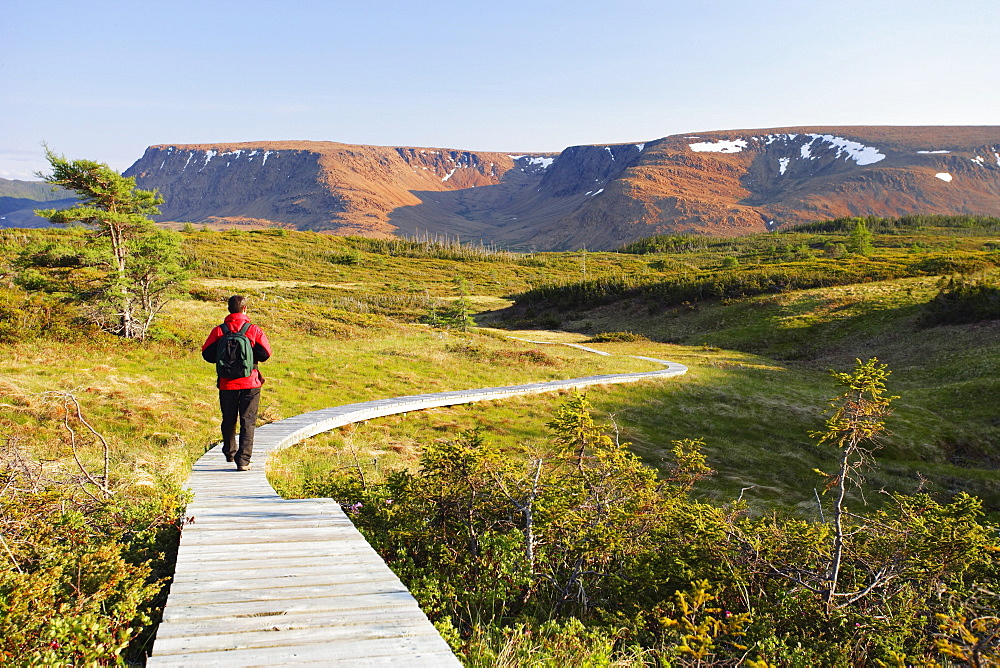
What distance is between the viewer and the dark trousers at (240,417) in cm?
802

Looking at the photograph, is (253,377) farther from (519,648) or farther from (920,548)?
(920,548)

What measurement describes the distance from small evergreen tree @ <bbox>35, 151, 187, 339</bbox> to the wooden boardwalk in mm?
19472

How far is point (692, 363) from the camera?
34.8m

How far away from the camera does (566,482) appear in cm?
635

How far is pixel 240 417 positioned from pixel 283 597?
198 inches

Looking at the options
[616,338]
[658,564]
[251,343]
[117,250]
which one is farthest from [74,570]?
[616,338]

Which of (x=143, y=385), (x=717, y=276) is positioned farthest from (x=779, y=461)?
(x=717, y=276)

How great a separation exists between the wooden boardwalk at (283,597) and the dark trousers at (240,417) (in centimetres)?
159

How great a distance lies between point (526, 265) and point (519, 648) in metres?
145

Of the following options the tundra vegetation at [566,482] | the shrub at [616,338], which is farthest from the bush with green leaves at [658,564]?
the shrub at [616,338]

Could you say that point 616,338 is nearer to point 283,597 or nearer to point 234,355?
point 234,355

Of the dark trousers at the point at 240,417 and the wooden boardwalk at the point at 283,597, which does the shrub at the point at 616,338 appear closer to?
the dark trousers at the point at 240,417

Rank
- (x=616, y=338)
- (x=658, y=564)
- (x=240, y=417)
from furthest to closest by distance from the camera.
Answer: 1. (x=616, y=338)
2. (x=240, y=417)
3. (x=658, y=564)

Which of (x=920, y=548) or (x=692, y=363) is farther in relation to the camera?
(x=692, y=363)
